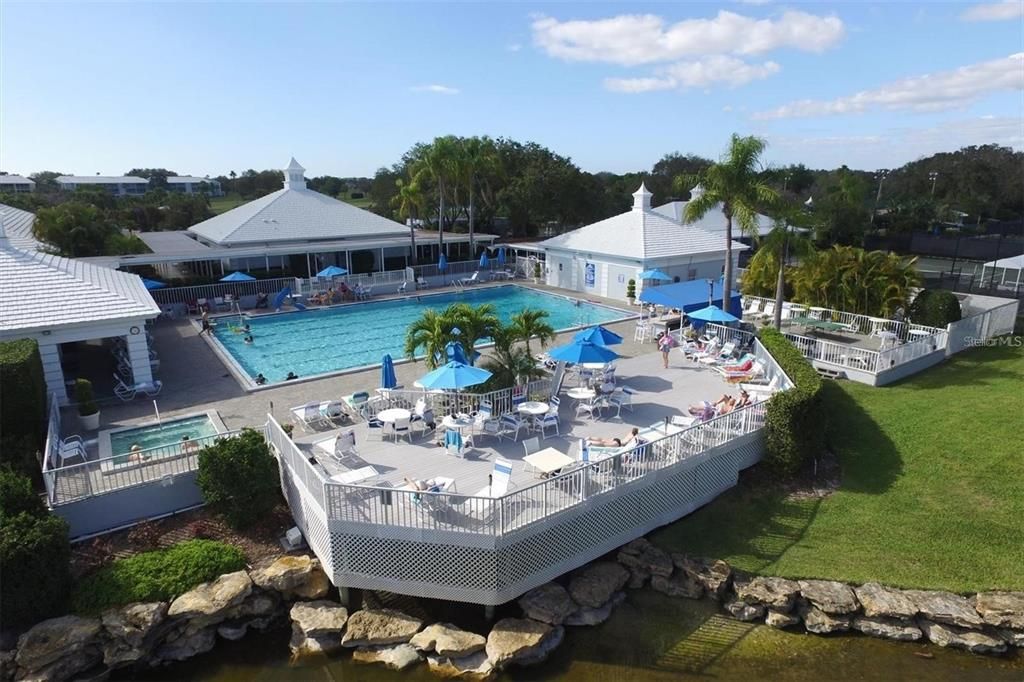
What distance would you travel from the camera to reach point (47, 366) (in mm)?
16188

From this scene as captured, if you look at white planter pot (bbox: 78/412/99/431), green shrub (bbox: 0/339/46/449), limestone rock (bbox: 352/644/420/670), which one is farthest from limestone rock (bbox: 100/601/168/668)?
white planter pot (bbox: 78/412/99/431)

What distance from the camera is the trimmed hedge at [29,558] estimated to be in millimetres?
9516

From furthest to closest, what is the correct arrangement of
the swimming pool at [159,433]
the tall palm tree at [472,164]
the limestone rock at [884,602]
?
the tall palm tree at [472,164] < the swimming pool at [159,433] < the limestone rock at [884,602]

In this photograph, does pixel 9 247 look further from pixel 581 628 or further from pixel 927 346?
pixel 927 346

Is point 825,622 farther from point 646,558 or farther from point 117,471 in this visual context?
point 117,471

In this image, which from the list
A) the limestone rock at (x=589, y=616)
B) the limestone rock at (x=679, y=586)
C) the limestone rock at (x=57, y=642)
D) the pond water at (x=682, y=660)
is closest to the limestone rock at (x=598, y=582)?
the limestone rock at (x=589, y=616)

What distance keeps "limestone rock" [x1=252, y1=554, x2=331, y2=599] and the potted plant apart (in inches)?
291

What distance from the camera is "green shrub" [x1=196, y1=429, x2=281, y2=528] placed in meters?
11.8

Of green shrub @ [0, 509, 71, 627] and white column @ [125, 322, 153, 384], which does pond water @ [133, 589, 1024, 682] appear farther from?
white column @ [125, 322, 153, 384]

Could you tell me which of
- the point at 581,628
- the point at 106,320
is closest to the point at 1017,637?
the point at 581,628

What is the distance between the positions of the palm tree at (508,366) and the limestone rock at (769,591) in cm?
713

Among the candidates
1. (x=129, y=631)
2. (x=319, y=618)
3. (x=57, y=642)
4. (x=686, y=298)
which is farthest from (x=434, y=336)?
(x=686, y=298)

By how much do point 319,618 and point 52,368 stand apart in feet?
37.8

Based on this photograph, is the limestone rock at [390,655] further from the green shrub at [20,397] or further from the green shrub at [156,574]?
the green shrub at [20,397]
